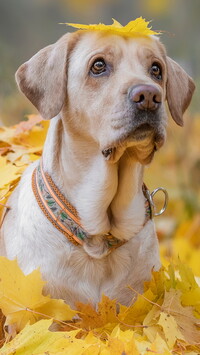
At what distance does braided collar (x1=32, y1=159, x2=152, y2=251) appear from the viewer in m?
2.73

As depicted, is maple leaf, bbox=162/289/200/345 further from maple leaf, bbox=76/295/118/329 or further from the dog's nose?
the dog's nose

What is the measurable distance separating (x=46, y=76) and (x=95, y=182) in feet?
1.58

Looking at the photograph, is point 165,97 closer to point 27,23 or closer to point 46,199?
point 46,199

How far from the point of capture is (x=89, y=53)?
2.71 meters

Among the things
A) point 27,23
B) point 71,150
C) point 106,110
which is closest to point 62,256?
point 71,150

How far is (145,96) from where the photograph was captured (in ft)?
8.09

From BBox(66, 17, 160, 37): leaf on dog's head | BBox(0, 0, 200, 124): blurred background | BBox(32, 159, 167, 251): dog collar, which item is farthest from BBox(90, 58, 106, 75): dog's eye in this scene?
BBox(0, 0, 200, 124): blurred background

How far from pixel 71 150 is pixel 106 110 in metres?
0.28

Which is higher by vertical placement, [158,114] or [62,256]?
[158,114]

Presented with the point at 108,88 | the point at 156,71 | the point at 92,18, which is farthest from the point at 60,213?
the point at 92,18

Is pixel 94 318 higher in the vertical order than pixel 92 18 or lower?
higher

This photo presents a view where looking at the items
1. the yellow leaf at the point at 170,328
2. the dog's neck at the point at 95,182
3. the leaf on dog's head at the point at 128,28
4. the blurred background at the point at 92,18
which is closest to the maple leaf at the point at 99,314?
the yellow leaf at the point at 170,328

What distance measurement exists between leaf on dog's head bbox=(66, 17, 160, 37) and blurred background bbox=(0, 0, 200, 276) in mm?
1497

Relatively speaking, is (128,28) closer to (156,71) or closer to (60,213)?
(156,71)
